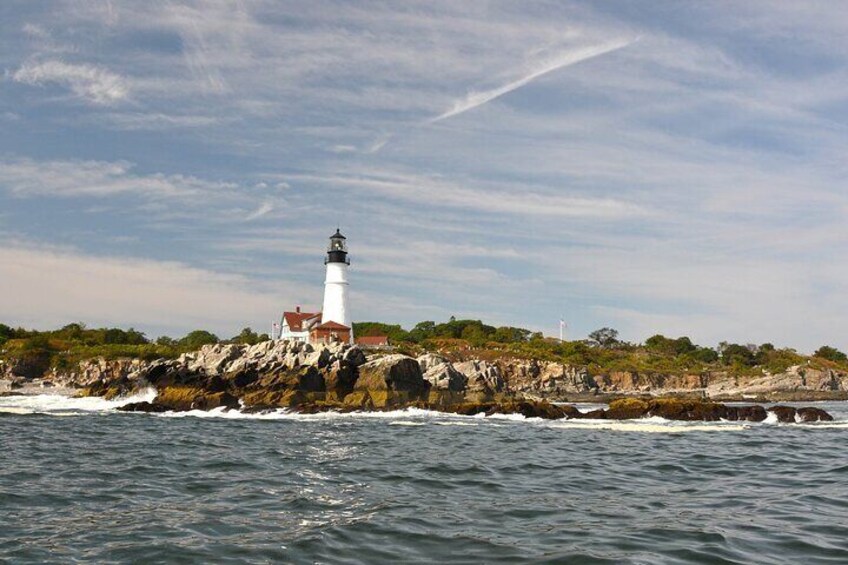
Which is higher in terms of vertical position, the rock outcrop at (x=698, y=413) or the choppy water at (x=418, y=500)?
the rock outcrop at (x=698, y=413)

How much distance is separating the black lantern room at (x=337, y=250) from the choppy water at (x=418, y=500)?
6240 cm

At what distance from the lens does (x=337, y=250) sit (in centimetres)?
9475

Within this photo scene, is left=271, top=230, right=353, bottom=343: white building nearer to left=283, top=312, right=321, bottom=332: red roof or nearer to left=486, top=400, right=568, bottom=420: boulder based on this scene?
left=283, top=312, right=321, bottom=332: red roof

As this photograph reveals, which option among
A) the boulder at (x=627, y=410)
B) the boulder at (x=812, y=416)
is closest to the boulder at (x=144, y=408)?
the boulder at (x=627, y=410)

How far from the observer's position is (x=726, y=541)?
12.2 meters

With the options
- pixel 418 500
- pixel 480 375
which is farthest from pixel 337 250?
pixel 418 500

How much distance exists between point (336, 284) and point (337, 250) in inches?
186

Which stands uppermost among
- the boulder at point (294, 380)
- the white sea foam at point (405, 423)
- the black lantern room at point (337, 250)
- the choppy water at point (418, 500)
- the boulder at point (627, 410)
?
the black lantern room at point (337, 250)

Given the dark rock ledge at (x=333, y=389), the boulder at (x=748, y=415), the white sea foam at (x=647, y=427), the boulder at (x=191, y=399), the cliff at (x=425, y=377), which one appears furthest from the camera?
the cliff at (x=425, y=377)

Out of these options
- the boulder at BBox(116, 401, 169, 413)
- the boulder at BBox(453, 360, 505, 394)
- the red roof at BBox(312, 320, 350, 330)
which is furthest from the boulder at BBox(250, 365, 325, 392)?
the red roof at BBox(312, 320, 350, 330)

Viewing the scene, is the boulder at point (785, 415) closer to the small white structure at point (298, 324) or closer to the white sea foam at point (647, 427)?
the white sea foam at point (647, 427)

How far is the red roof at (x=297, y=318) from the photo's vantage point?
105 meters

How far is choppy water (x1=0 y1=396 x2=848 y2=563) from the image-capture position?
38.1 feet

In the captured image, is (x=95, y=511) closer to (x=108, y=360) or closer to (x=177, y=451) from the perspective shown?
(x=177, y=451)
